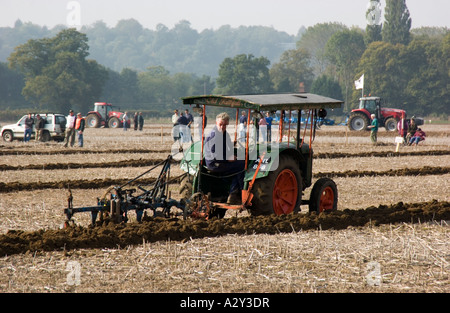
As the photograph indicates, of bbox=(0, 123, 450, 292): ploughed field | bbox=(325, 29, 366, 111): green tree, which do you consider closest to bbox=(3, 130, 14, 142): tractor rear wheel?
bbox=(0, 123, 450, 292): ploughed field

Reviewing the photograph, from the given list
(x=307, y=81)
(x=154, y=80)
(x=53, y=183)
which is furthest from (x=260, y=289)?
(x=154, y=80)

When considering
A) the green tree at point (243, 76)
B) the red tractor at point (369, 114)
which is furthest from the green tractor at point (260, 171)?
the green tree at point (243, 76)

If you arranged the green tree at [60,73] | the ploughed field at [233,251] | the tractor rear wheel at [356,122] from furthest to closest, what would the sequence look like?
the green tree at [60,73] < the tractor rear wheel at [356,122] < the ploughed field at [233,251]

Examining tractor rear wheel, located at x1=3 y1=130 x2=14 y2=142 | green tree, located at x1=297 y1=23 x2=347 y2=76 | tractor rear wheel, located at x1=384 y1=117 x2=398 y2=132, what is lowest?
tractor rear wheel, located at x1=3 y1=130 x2=14 y2=142

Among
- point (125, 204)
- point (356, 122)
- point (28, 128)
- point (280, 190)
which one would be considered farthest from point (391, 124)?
point (125, 204)

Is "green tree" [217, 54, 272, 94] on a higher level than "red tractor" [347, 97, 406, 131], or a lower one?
higher

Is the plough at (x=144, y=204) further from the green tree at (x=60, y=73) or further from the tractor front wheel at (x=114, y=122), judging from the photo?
the green tree at (x=60, y=73)

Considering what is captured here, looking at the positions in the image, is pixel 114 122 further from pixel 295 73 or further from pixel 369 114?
pixel 295 73

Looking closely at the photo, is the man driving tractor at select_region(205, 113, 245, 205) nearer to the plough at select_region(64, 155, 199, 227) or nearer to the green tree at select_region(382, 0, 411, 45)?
the plough at select_region(64, 155, 199, 227)

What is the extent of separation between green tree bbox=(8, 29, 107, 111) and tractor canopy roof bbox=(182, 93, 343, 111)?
7468 centimetres

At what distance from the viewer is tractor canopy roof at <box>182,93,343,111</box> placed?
8348mm

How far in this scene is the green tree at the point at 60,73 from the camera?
8112 centimetres

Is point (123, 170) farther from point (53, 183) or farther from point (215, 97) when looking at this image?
point (215, 97)

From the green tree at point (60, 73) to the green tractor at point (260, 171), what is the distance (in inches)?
2933
